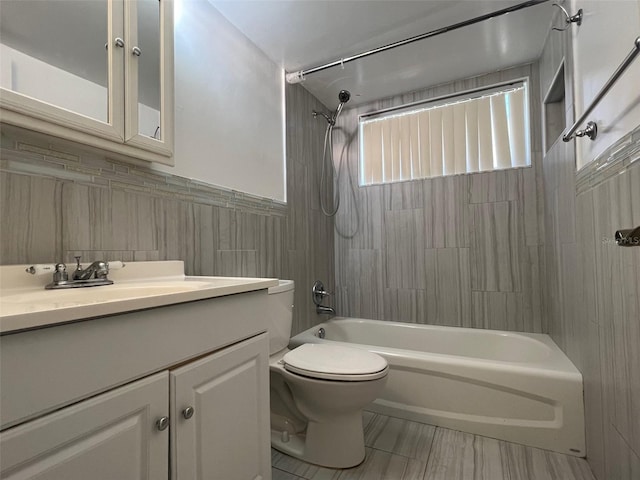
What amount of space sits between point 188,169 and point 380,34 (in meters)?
1.38

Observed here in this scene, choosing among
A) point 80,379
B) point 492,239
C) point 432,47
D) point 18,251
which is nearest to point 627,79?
point 432,47

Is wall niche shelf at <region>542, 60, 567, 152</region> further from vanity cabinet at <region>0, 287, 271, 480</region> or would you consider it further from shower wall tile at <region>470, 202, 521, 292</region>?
vanity cabinet at <region>0, 287, 271, 480</region>

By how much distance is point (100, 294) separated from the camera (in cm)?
88

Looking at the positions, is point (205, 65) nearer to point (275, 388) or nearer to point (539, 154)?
point (275, 388)

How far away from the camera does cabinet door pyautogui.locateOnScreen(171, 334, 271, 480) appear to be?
0.77 m

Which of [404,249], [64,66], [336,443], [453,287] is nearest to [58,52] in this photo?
[64,66]

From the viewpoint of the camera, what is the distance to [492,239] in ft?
7.32

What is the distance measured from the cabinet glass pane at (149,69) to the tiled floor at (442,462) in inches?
60.9

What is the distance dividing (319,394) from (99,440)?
89 cm

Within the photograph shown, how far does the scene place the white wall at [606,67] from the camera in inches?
36.7

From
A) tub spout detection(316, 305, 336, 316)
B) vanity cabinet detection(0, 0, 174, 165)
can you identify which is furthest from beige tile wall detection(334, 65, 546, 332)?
vanity cabinet detection(0, 0, 174, 165)

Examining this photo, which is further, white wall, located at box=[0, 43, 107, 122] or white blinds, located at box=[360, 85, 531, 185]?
white blinds, located at box=[360, 85, 531, 185]

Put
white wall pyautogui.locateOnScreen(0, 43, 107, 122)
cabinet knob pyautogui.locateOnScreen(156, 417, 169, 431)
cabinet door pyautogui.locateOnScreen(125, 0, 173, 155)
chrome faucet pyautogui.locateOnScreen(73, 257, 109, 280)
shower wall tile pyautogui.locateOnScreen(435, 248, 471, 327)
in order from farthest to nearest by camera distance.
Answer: shower wall tile pyautogui.locateOnScreen(435, 248, 471, 327), cabinet door pyautogui.locateOnScreen(125, 0, 173, 155), chrome faucet pyautogui.locateOnScreen(73, 257, 109, 280), white wall pyautogui.locateOnScreen(0, 43, 107, 122), cabinet knob pyautogui.locateOnScreen(156, 417, 169, 431)

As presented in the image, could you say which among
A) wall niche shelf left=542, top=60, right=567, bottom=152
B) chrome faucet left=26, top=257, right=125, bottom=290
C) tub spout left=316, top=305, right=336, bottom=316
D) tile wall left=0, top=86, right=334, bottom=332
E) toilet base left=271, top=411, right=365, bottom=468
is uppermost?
wall niche shelf left=542, top=60, right=567, bottom=152
